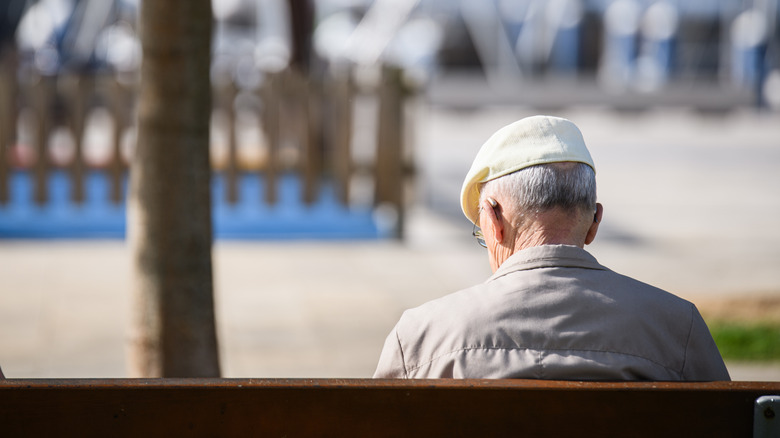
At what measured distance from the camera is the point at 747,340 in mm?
5449

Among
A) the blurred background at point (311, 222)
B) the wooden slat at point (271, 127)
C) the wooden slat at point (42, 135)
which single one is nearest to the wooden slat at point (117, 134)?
the blurred background at point (311, 222)

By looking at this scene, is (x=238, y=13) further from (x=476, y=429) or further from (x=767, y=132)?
(x=476, y=429)

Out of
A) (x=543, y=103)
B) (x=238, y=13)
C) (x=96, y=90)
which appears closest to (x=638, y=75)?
(x=543, y=103)

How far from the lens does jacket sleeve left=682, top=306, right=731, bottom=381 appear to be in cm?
203

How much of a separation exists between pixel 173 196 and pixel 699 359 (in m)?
1.95

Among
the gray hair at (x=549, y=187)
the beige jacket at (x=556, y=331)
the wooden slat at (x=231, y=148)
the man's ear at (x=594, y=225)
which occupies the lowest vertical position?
the beige jacket at (x=556, y=331)

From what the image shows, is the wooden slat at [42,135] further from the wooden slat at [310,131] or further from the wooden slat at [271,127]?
the wooden slat at [310,131]

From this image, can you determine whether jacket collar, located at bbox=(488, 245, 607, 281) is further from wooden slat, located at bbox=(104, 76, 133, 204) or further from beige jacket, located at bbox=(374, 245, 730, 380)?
wooden slat, located at bbox=(104, 76, 133, 204)

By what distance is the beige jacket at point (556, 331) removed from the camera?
6.46 ft

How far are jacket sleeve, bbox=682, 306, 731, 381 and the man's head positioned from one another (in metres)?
0.31

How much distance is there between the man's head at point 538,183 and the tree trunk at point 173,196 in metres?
1.50

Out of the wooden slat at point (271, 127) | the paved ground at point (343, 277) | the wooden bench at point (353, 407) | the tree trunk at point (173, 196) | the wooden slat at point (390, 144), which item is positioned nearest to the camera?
the wooden bench at point (353, 407)

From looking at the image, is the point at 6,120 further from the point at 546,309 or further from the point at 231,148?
the point at 546,309

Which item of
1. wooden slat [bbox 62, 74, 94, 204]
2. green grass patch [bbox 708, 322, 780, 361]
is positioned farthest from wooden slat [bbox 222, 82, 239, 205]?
green grass patch [bbox 708, 322, 780, 361]
